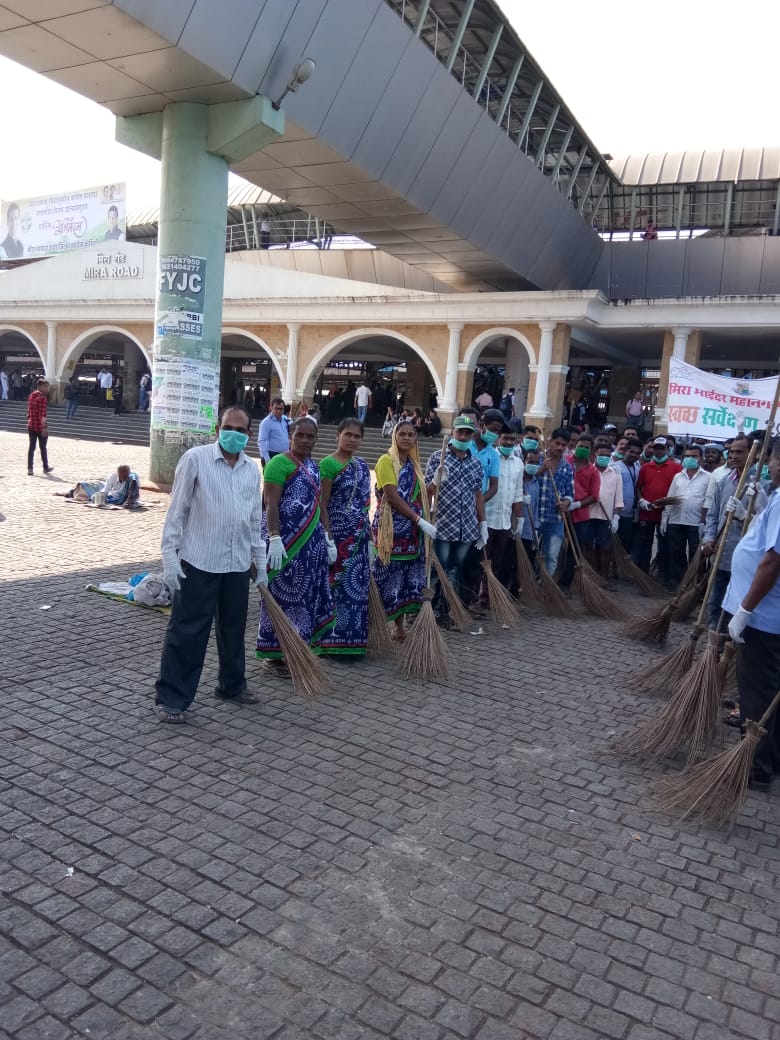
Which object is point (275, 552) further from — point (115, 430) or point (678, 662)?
point (115, 430)

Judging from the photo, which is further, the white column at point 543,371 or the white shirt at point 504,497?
the white column at point 543,371

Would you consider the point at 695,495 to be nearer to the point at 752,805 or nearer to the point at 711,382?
the point at 711,382

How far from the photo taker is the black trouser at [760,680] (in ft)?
12.6

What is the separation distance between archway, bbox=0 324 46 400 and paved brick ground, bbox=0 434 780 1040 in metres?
33.9

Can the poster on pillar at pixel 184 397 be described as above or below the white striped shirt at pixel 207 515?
above

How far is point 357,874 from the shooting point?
2857 mm

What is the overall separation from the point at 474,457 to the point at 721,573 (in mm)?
2071

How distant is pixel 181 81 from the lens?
9.87 meters

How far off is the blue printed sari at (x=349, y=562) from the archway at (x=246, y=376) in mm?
25305

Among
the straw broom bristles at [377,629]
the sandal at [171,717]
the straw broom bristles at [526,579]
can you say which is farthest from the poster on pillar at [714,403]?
the sandal at [171,717]

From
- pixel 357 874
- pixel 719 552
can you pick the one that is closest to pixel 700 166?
pixel 719 552

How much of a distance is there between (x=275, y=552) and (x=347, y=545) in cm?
69

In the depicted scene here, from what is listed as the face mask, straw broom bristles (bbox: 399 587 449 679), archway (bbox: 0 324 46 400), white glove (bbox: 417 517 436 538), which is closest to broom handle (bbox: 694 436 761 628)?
straw broom bristles (bbox: 399 587 449 679)

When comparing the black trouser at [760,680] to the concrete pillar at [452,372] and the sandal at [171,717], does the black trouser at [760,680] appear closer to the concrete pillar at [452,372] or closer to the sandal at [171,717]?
the sandal at [171,717]
